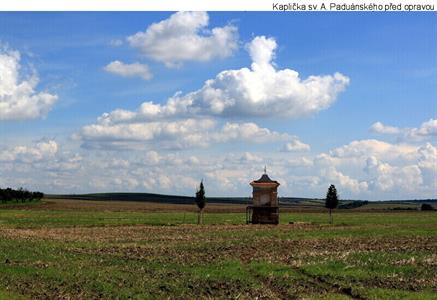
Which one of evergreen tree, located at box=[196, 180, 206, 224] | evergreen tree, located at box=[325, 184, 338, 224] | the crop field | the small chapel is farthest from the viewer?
evergreen tree, located at box=[325, 184, 338, 224]

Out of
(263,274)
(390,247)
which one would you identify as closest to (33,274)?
(263,274)

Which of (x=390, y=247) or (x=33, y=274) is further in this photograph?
(x=390, y=247)

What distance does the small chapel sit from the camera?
6994cm

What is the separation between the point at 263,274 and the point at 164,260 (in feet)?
22.7

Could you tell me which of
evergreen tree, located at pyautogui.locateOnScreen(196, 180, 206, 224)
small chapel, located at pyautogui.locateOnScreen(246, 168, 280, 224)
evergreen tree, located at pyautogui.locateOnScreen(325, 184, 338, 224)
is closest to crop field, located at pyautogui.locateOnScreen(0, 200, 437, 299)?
small chapel, located at pyautogui.locateOnScreen(246, 168, 280, 224)

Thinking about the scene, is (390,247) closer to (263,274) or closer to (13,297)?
(263,274)

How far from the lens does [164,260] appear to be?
95.8 ft

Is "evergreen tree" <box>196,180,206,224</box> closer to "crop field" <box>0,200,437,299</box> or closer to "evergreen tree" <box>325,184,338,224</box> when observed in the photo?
"evergreen tree" <box>325,184,338,224</box>

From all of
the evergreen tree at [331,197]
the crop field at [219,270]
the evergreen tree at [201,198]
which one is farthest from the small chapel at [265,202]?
the crop field at [219,270]

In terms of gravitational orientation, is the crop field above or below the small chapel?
below

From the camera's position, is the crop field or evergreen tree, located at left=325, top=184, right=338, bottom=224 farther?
evergreen tree, located at left=325, top=184, right=338, bottom=224

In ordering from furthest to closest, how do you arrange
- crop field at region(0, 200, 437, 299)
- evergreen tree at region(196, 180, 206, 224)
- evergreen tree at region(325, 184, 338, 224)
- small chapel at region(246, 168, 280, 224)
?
evergreen tree at region(325, 184, 338, 224), evergreen tree at region(196, 180, 206, 224), small chapel at region(246, 168, 280, 224), crop field at region(0, 200, 437, 299)

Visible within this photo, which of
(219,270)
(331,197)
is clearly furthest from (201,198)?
(219,270)

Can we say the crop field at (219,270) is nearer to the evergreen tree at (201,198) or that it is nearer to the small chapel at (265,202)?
the small chapel at (265,202)
